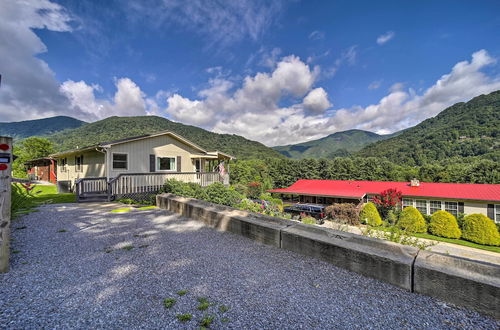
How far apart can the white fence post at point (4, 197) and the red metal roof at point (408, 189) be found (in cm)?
2205

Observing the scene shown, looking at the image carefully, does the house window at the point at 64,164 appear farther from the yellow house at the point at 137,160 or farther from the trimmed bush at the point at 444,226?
the trimmed bush at the point at 444,226

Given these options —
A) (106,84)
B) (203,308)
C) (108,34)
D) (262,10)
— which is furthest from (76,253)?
(106,84)

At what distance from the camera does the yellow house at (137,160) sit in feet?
35.4

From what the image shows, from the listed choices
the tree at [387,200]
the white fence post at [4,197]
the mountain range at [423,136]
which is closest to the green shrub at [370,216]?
the tree at [387,200]

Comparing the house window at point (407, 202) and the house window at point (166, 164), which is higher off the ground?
the house window at point (166, 164)

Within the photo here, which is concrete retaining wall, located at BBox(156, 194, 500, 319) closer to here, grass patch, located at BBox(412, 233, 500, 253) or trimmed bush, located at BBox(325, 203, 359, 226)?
trimmed bush, located at BBox(325, 203, 359, 226)

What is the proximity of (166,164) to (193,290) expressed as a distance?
12.5m

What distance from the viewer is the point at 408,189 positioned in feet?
65.6

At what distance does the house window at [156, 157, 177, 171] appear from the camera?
13193 mm

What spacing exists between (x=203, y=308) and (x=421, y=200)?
23219 mm

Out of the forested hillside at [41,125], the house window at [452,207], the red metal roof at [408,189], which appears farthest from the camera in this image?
the forested hillside at [41,125]

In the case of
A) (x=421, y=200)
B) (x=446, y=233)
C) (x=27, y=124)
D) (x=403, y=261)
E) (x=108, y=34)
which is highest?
(x=27, y=124)

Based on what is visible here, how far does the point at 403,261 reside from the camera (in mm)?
2420

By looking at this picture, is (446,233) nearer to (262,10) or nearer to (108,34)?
(262,10)
